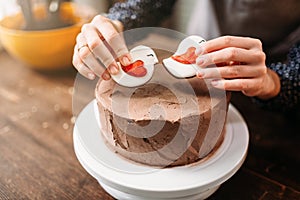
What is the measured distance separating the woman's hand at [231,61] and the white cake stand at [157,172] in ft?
0.38

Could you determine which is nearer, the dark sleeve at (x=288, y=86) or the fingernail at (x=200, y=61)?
the fingernail at (x=200, y=61)

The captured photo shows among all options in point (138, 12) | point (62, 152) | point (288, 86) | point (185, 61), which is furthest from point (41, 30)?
point (288, 86)

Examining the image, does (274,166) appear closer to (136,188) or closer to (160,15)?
(136,188)

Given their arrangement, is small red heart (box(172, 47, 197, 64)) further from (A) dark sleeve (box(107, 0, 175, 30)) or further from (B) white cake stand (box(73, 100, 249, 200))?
(A) dark sleeve (box(107, 0, 175, 30))

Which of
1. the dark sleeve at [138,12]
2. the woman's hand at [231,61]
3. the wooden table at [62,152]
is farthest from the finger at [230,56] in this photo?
the dark sleeve at [138,12]

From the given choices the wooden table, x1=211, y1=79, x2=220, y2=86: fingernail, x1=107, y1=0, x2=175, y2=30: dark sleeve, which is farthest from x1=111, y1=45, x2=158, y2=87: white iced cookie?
x1=107, y1=0, x2=175, y2=30: dark sleeve

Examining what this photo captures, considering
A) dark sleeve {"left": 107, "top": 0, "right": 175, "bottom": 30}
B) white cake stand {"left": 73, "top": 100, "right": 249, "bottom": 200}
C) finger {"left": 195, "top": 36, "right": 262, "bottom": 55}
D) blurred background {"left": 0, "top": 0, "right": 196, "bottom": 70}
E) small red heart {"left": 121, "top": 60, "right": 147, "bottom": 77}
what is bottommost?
blurred background {"left": 0, "top": 0, "right": 196, "bottom": 70}

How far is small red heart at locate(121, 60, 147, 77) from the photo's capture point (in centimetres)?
66

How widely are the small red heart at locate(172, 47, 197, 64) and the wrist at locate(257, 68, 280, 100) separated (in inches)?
6.3

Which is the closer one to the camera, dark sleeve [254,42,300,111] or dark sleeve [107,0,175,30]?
dark sleeve [254,42,300,111]

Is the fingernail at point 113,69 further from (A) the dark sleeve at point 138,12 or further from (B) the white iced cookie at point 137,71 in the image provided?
(A) the dark sleeve at point 138,12

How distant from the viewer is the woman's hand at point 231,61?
2.06ft

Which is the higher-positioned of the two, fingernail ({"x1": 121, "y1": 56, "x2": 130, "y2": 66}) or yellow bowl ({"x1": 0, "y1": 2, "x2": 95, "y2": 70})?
fingernail ({"x1": 121, "y1": 56, "x2": 130, "y2": 66})

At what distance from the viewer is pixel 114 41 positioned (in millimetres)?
688
